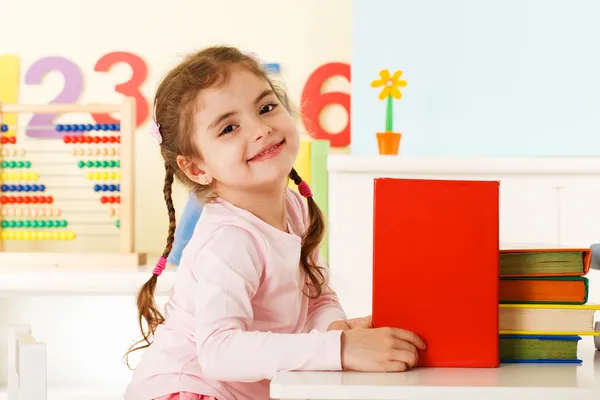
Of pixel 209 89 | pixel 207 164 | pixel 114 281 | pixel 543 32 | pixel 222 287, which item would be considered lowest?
pixel 114 281

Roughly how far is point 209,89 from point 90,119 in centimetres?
204

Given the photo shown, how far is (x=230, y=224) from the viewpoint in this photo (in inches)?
42.6

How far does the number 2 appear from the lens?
3.05 meters

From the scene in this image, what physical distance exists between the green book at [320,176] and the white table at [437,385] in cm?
177

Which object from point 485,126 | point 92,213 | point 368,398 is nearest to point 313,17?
point 485,126

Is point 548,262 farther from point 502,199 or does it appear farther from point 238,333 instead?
point 502,199

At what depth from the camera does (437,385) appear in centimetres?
72

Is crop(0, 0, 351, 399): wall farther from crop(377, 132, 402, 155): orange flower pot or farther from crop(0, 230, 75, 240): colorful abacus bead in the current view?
crop(377, 132, 402, 155): orange flower pot

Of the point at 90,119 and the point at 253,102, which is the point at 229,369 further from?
the point at 90,119

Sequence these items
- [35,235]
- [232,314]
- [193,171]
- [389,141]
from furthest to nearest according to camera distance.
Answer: [35,235]
[389,141]
[193,171]
[232,314]

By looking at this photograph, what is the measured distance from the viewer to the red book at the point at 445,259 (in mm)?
830

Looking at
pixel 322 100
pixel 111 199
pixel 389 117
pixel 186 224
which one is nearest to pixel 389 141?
pixel 389 117

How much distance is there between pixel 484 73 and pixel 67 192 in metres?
1.57

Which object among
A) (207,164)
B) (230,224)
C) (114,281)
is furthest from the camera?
(114,281)
